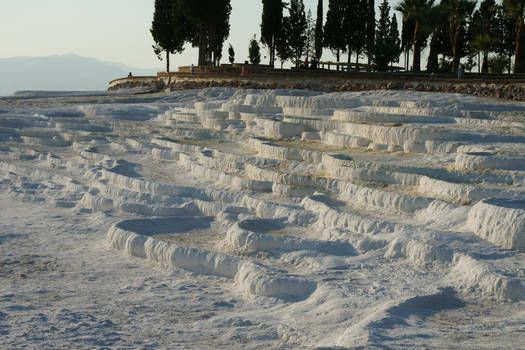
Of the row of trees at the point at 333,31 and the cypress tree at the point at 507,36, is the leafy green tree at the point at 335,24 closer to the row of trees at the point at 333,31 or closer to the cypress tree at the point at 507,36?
the row of trees at the point at 333,31

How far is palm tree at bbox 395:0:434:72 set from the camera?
28.6 m

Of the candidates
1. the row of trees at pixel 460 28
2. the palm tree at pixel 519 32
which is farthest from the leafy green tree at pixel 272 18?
the palm tree at pixel 519 32

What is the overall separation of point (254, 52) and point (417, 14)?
64.5 ft

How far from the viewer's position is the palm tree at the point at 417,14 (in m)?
28.6

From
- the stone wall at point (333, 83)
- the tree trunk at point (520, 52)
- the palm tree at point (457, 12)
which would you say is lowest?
the stone wall at point (333, 83)

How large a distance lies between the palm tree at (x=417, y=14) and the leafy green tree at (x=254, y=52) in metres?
17.0

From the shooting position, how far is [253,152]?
11219 mm

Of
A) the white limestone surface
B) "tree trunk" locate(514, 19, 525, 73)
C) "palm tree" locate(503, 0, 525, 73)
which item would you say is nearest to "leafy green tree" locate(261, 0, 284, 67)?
"palm tree" locate(503, 0, 525, 73)

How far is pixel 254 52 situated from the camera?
153ft

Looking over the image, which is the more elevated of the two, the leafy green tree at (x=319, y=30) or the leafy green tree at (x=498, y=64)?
the leafy green tree at (x=319, y=30)

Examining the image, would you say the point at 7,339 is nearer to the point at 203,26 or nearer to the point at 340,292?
the point at 340,292

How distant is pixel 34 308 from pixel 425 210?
13.7 ft

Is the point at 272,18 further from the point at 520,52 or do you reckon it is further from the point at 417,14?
the point at 520,52

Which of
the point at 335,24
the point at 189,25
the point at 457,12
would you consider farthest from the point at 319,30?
the point at 457,12
